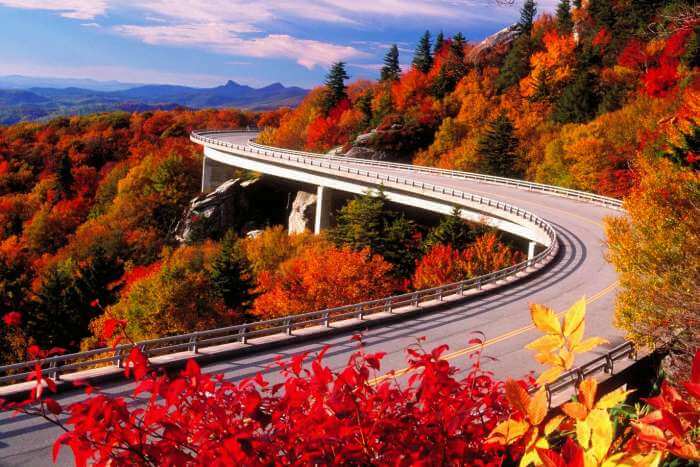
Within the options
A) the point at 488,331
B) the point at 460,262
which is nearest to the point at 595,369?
the point at 488,331

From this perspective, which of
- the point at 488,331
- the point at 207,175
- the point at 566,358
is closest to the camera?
the point at 566,358

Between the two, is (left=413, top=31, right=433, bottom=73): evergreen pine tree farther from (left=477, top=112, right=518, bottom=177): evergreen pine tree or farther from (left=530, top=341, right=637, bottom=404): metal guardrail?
(left=530, top=341, right=637, bottom=404): metal guardrail

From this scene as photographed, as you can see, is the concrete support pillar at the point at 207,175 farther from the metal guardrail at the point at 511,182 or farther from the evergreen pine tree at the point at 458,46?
the evergreen pine tree at the point at 458,46

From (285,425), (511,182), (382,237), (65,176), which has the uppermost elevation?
(285,425)

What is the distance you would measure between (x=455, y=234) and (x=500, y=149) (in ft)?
81.9

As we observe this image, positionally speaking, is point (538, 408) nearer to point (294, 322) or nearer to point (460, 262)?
point (294, 322)

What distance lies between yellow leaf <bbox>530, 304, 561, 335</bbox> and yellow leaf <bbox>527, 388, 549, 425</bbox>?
24cm

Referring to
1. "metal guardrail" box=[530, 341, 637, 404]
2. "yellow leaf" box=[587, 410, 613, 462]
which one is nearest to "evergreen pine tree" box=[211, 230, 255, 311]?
"metal guardrail" box=[530, 341, 637, 404]

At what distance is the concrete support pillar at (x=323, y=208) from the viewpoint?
195 ft

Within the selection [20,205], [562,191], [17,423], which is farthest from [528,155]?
[20,205]

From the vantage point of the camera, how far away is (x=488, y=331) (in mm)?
19109

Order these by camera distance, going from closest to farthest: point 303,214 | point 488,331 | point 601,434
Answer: point 601,434, point 488,331, point 303,214

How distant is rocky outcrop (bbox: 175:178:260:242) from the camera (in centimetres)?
6391

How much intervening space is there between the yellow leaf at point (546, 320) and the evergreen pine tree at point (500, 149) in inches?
2423
